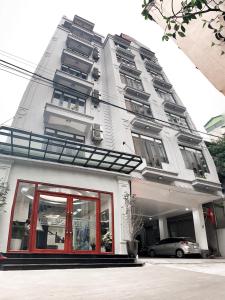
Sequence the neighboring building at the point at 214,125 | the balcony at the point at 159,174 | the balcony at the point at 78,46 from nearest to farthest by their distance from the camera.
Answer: the balcony at the point at 159,174, the balcony at the point at 78,46, the neighboring building at the point at 214,125

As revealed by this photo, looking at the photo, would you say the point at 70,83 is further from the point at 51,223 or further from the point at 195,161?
the point at 195,161

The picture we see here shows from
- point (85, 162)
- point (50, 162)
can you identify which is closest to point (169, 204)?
point (85, 162)

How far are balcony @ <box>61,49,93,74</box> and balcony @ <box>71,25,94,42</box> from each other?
12.1 feet

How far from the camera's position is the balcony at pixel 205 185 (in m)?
12.0

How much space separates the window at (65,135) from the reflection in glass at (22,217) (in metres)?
2.99

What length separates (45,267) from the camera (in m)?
6.32

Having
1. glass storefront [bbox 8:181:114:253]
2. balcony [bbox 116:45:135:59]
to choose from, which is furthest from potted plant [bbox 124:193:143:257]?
balcony [bbox 116:45:135:59]

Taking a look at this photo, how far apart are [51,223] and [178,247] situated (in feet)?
23.8

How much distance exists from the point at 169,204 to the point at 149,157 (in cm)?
351

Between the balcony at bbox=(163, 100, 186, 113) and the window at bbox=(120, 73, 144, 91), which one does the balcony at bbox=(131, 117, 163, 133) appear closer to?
the balcony at bbox=(163, 100, 186, 113)

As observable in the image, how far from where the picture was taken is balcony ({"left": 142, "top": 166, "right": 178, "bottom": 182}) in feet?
34.9

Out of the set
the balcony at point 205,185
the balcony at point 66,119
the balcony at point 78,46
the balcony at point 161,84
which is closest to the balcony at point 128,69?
the balcony at point 161,84

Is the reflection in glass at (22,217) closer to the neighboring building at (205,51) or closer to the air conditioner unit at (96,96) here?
the air conditioner unit at (96,96)

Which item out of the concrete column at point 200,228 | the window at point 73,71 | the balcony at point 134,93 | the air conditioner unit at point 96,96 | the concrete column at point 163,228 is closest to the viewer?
the concrete column at point 200,228
